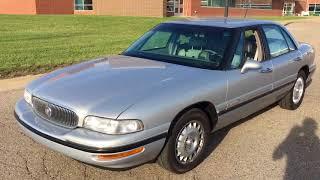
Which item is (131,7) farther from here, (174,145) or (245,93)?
(174,145)

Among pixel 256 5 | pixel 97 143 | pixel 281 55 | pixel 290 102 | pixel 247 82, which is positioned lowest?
pixel 290 102

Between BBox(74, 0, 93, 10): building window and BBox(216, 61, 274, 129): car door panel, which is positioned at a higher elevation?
BBox(74, 0, 93, 10): building window

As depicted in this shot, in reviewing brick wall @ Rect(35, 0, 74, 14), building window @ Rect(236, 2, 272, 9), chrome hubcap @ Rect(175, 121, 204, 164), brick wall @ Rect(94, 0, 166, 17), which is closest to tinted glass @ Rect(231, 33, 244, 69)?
chrome hubcap @ Rect(175, 121, 204, 164)

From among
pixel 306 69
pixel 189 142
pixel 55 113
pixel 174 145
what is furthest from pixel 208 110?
pixel 306 69

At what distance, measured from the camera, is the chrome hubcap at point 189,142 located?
13.9ft

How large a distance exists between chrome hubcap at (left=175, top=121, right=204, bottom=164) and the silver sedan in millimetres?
11

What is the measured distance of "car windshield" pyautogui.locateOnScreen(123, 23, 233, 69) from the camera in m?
4.97

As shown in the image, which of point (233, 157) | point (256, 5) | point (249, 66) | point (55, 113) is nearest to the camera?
point (55, 113)

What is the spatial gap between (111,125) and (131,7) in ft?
135

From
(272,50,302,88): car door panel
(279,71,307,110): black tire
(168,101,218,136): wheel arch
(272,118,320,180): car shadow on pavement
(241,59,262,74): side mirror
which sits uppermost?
(241,59,262,74): side mirror

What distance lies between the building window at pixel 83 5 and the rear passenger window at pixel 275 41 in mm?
41213

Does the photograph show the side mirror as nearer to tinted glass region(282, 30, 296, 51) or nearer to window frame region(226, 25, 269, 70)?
window frame region(226, 25, 269, 70)

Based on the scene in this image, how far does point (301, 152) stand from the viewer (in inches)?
197

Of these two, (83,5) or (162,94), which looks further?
(83,5)
